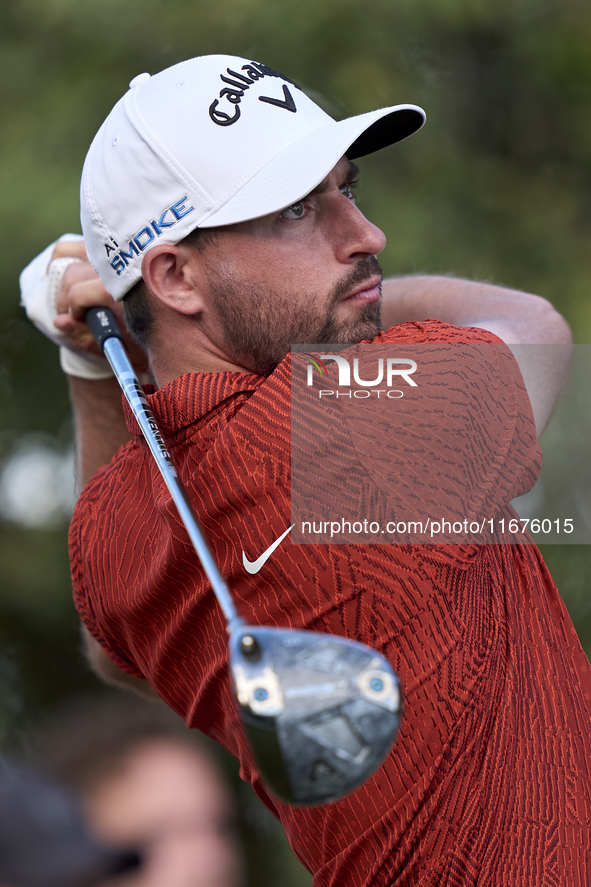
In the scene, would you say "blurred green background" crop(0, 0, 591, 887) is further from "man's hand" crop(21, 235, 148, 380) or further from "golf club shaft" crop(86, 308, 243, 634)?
"golf club shaft" crop(86, 308, 243, 634)

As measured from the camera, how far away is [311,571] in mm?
1143

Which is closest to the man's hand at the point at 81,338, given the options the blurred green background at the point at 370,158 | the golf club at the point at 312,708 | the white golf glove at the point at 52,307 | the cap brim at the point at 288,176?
the white golf glove at the point at 52,307

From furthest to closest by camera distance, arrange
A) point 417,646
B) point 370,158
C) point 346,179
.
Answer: point 370,158, point 346,179, point 417,646

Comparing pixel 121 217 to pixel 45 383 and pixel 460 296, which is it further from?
pixel 45 383

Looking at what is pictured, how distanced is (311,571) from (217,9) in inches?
82.0

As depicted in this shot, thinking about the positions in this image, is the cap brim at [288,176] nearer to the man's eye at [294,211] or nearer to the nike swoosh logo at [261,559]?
the man's eye at [294,211]

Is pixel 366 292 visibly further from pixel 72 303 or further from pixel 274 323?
pixel 72 303

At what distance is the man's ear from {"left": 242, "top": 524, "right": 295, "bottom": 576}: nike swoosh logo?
411 mm

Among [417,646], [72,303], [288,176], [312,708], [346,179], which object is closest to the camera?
[312,708]

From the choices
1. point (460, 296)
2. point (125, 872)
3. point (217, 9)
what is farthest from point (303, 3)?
point (125, 872)

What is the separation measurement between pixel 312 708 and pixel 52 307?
130 centimetres

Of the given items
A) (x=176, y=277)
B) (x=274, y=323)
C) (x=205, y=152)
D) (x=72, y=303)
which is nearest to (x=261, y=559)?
(x=274, y=323)

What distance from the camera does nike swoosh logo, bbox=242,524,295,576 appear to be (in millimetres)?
1144

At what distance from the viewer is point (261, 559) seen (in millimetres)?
1162
